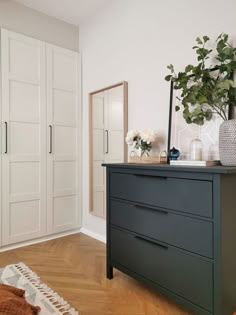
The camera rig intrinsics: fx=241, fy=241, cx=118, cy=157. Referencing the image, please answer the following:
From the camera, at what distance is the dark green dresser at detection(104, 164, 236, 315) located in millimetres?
1304

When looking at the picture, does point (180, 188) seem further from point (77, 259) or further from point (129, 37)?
point (129, 37)

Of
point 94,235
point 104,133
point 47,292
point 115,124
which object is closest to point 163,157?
point 115,124

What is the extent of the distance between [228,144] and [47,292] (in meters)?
1.65

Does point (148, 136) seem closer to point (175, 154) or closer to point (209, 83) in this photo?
point (175, 154)

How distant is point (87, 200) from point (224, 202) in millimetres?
2067

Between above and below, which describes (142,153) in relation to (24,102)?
below

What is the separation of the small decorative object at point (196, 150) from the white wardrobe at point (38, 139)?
5.68ft

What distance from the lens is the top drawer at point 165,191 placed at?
53.5 inches

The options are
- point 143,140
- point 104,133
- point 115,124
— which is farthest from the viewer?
point 104,133

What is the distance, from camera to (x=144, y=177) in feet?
5.61

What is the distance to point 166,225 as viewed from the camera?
155cm

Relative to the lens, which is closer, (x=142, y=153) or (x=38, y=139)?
(x=142, y=153)

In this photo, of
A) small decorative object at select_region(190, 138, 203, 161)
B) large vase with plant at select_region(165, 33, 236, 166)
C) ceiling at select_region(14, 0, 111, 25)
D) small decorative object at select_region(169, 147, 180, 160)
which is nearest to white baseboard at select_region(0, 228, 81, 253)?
small decorative object at select_region(169, 147, 180, 160)

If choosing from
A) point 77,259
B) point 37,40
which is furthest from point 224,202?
point 37,40
